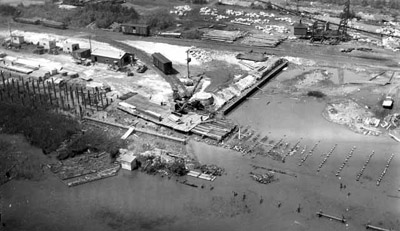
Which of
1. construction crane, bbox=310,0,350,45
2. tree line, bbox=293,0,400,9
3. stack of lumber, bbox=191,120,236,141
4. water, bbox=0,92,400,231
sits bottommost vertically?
water, bbox=0,92,400,231

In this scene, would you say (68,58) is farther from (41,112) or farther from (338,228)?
(338,228)

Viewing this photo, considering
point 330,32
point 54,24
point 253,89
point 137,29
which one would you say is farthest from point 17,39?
point 330,32

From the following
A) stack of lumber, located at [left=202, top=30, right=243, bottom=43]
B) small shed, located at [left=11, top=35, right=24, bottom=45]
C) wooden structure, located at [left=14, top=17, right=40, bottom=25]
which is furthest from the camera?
wooden structure, located at [left=14, top=17, right=40, bottom=25]

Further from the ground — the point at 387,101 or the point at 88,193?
the point at 387,101

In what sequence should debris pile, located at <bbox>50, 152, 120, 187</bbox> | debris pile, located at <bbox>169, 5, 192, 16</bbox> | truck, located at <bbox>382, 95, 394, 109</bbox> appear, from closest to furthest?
debris pile, located at <bbox>50, 152, 120, 187</bbox> < truck, located at <bbox>382, 95, 394, 109</bbox> < debris pile, located at <bbox>169, 5, 192, 16</bbox>

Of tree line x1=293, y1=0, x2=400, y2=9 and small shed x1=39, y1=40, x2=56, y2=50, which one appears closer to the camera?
small shed x1=39, y1=40, x2=56, y2=50

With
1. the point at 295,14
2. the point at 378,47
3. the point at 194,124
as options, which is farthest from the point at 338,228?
the point at 295,14

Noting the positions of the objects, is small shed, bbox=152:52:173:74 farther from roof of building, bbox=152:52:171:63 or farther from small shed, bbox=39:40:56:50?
small shed, bbox=39:40:56:50

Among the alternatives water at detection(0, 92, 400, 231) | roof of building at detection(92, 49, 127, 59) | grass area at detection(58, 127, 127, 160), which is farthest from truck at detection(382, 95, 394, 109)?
roof of building at detection(92, 49, 127, 59)

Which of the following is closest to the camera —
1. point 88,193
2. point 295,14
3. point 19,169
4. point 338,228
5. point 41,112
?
point 338,228
